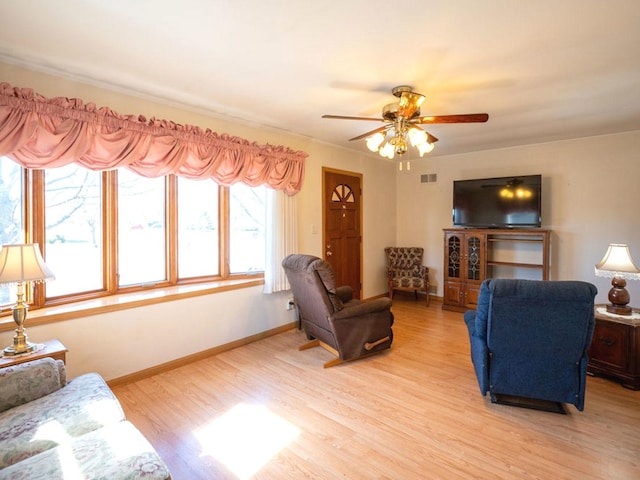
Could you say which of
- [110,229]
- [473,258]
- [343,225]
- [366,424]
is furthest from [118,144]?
[473,258]

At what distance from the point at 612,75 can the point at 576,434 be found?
8.72ft

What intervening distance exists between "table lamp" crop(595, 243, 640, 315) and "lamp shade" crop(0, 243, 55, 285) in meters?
4.37

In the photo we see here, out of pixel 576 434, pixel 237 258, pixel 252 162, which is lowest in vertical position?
pixel 576 434

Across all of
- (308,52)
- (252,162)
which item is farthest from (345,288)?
(308,52)

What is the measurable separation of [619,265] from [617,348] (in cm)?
71

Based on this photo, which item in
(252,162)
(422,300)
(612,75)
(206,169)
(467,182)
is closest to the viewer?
(612,75)

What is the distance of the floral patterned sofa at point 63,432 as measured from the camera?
1.30 m

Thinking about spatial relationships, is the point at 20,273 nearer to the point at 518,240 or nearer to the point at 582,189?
the point at 518,240

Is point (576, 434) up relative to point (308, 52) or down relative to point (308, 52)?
down

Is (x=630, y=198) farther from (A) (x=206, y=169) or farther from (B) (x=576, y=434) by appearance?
(A) (x=206, y=169)

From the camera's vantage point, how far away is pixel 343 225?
5082mm

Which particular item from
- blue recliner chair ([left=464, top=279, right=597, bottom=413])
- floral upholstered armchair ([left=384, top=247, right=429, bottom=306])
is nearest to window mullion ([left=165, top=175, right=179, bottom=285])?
blue recliner chair ([left=464, top=279, right=597, bottom=413])

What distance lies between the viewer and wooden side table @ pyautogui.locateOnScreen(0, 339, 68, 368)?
6.60 feet

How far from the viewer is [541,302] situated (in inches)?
86.8
